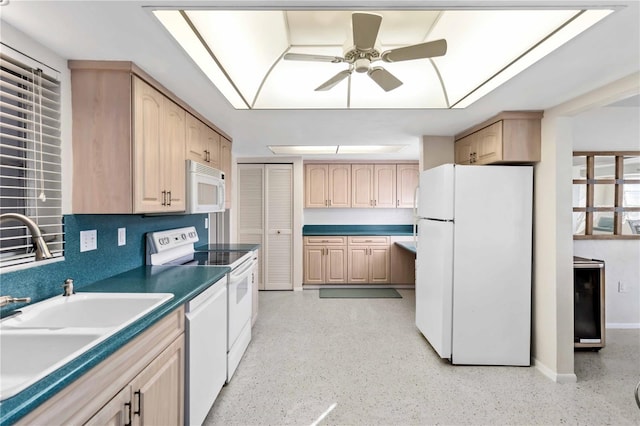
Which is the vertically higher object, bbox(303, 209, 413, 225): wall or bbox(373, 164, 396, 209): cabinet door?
bbox(373, 164, 396, 209): cabinet door

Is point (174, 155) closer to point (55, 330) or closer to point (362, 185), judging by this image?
point (55, 330)

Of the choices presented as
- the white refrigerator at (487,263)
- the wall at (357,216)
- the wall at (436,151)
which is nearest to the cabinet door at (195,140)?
the white refrigerator at (487,263)

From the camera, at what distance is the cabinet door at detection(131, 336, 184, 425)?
1197 millimetres

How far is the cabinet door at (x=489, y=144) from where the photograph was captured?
2535mm

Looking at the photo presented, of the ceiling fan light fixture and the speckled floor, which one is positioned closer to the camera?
the ceiling fan light fixture

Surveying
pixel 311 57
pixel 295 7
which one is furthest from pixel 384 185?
pixel 295 7

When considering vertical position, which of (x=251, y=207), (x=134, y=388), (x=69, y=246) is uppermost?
(x=251, y=207)

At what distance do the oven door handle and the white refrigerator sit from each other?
1.74m

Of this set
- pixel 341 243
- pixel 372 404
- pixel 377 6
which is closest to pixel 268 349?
pixel 372 404

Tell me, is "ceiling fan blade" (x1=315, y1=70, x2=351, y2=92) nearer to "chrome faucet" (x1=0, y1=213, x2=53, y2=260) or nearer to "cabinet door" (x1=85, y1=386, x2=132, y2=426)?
"chrome faucet" (x1=0, y1=213, x2=53, y2=260)

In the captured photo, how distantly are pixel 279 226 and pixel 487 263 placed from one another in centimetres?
302

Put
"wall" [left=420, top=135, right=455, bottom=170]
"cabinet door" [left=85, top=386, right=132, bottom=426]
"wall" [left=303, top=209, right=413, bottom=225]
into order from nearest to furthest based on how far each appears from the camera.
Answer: "cabinet door" [left=85, top=386, right=132, bottom=426], "wall" [left=420, top=135, right=455, bottom=170], "wall" [left=303, top=209, right=413, bottom=225]

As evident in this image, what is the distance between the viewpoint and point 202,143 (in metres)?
2.65

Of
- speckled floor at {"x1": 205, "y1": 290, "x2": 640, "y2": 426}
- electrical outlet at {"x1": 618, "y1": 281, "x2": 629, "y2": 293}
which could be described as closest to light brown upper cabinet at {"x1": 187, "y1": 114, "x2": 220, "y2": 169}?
speckled floor at {"x1": 205, "y1": 290, "x2": 640, "y2": 426}
